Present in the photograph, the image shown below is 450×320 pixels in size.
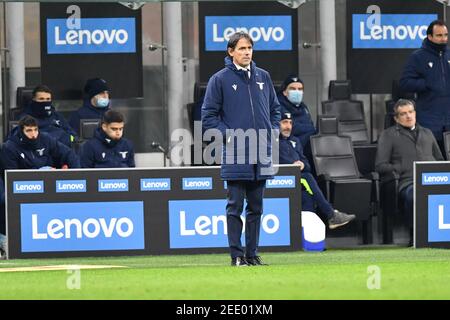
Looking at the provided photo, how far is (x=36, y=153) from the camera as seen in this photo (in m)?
18.9

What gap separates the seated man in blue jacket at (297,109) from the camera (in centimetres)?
2022

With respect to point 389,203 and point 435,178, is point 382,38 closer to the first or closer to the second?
point 389,203

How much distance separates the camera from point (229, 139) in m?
13.9

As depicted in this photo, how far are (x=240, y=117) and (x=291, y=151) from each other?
220 inches

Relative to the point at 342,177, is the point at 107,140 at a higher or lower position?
higher

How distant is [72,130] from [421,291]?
9.97 meters

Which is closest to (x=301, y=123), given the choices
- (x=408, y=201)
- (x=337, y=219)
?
(x=337, y=219)

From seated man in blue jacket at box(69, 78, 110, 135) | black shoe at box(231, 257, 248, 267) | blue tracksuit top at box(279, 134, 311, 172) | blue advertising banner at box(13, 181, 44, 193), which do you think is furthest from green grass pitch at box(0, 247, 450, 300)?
seated man in blue jacket at box(69, 78, 110, 135)

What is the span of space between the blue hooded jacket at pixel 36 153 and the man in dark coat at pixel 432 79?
4.82 meters

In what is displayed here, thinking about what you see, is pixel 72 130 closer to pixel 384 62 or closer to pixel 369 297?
pixel 384 62

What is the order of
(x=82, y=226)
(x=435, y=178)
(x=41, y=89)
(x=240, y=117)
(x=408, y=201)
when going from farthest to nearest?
(x=41, y=89), (x=408, y=201), (x=435, y=178), (x=82, y=226), (x=240, y=117)

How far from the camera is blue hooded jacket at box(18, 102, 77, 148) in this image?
776 inches

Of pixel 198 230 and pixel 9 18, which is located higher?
pixel 9 18
